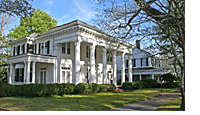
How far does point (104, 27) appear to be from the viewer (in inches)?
401

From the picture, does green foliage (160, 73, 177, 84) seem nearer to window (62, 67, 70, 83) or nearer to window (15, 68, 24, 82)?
window (62, 67, 70, 83)

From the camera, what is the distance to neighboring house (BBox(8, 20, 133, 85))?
61.8 feet

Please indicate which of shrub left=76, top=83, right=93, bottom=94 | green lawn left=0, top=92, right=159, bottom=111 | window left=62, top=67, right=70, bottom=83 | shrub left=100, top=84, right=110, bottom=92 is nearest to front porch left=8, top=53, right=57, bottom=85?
window left=62, top=67, right=70, bottom=83

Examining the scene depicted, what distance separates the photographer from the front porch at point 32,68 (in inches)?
746

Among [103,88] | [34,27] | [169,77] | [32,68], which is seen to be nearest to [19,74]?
[32,68]

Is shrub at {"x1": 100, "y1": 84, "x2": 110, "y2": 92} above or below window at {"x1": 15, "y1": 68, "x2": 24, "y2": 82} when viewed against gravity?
below

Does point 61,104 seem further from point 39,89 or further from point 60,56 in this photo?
point 60,56

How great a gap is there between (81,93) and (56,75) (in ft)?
17.0

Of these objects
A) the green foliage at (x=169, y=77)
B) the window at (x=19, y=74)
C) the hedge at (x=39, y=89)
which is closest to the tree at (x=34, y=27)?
the window at (x=19, y=74)

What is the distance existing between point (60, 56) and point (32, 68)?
3.50 m

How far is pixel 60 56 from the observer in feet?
69.1
